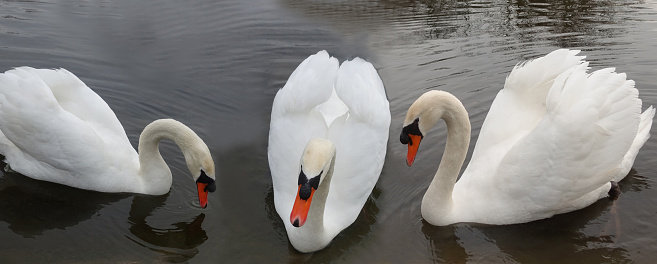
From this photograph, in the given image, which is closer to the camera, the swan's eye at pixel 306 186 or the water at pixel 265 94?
the swan's eye at pixel 306 186

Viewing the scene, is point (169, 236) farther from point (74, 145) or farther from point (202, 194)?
point (74, 145)

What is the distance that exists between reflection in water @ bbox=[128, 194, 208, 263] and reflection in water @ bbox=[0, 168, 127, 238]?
1.38 ft

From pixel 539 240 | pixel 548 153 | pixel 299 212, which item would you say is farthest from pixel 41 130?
pixel 539 240

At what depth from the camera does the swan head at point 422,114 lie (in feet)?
17.4

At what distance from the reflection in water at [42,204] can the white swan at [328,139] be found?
176 cm

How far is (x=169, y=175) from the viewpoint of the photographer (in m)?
6.19

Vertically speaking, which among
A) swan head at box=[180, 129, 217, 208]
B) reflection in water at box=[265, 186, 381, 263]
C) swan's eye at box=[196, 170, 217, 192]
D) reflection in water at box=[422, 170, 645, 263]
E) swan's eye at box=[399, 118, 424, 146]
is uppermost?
swan's eye at box=[399, 118, 424, 146]

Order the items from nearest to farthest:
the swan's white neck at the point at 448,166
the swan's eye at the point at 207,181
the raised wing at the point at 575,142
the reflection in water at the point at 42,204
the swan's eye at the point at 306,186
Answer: the swan's eye at the point at 306,186
the raised wing at the point at 575,142
the swan's white neck at the point at 448,166
the swan's eye at the point at 207,181
the reflection in water at the point at 42,204

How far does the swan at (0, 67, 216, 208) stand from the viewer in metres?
5.90

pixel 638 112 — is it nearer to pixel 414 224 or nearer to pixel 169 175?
pixel 414 224

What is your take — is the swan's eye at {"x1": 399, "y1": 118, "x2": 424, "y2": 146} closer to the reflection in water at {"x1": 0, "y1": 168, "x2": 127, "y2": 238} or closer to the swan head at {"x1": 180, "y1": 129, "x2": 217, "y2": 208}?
the swan head at {"x1": 180, "y1": 129, "x2": 217, "y2": 208}

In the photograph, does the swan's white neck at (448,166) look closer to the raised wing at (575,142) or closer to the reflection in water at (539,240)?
the reflection in water at (539,240)

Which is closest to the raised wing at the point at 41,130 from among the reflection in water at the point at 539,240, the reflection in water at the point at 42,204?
the reflection in water at the point at 42,204

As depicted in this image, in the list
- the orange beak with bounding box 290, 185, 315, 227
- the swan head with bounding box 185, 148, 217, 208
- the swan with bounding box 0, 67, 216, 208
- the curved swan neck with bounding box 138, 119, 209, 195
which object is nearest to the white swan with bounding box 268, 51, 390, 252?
the orange beak with bounding box 290, 185, 315, 227
